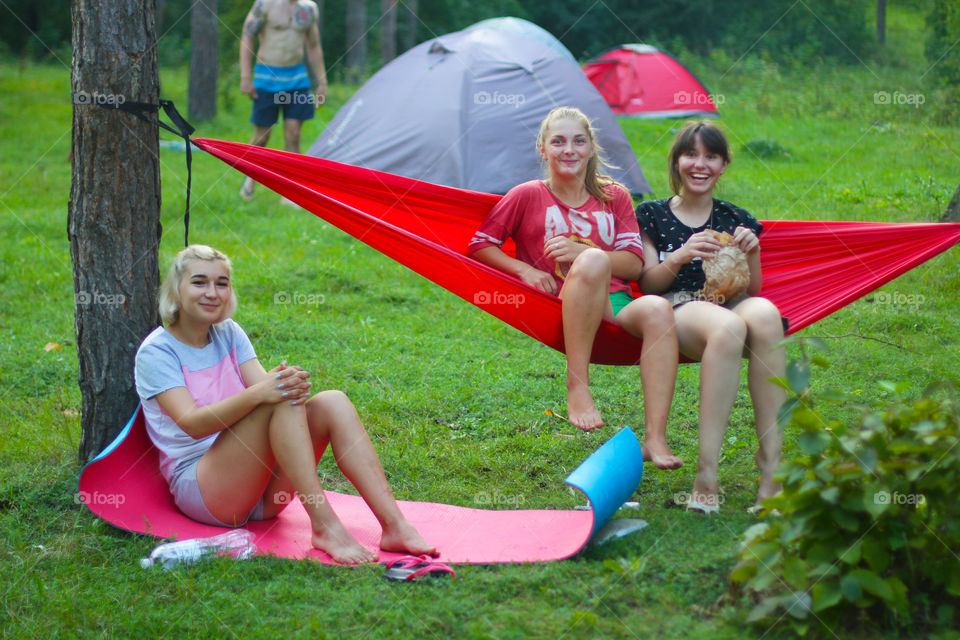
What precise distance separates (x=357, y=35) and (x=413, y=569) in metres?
11.9

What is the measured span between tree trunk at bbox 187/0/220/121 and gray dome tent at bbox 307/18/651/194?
3.60 metres

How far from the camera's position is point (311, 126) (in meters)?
9.38

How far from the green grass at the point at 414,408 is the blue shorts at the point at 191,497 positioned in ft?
0.45

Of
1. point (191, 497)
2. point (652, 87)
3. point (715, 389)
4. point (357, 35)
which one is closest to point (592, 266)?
point (715, 389)

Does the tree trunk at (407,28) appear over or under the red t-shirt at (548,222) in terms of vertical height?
over

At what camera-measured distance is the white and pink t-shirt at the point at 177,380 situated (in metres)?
2.21

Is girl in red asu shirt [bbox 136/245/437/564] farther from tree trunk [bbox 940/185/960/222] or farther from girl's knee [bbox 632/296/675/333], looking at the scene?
tree trunk [bbox 940/185/960/222]

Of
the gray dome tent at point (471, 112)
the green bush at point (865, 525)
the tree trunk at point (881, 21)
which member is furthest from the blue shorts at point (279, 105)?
the tree trunk at point (881, 21)

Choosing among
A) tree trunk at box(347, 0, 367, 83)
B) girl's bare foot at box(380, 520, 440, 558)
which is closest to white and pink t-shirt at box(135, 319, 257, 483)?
girl's bare foot at box(380, 520, 440, 558)

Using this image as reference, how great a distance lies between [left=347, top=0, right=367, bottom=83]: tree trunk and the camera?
12.6 metres

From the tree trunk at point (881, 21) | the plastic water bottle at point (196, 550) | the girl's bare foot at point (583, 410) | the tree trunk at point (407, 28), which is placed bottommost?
the plastic water bottle at point (196, 550)

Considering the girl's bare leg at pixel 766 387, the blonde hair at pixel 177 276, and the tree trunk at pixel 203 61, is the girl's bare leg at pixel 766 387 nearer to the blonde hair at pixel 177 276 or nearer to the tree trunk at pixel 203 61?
the blonde hair at pixel 177 276

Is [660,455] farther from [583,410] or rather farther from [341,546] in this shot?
[341,546]

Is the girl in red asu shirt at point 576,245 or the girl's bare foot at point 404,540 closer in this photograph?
the girl's bare foot at point 404,540
